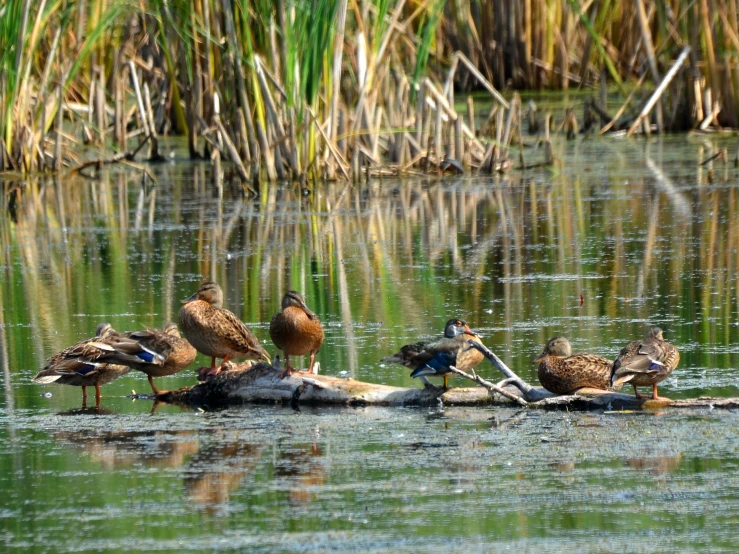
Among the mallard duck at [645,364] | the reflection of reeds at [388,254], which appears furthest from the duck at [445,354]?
the reflection of reeds at [388,254]

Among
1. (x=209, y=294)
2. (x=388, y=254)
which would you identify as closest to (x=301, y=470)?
(x=209, y=294)

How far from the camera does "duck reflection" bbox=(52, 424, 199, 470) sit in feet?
20.3

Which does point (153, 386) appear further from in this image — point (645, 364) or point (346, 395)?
point (645, 364)

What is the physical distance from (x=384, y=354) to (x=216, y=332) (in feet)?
3.63

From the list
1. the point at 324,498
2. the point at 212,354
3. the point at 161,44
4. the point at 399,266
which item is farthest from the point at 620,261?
the point at 161,44

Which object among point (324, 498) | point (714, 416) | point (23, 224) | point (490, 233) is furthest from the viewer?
point (23, 224)

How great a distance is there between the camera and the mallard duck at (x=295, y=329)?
745 cm

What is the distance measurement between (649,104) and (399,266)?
9.14 meters

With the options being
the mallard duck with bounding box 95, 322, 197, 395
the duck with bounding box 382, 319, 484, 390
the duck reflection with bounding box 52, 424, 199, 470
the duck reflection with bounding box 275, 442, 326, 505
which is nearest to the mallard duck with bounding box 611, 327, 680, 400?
the duck with bounding box 382, 319, 484, 390

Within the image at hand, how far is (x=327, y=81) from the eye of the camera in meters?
16.3

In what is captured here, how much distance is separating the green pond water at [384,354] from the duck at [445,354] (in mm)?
230

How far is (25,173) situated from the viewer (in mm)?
18719

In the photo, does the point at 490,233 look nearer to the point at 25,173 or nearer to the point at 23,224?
the point at 23,224

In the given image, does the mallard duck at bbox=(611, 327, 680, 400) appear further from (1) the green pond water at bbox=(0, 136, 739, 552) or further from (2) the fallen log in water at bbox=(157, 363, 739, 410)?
(1) the green pond water at bbox=(0, 136, 739, 552)
